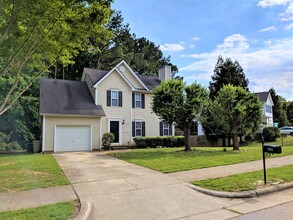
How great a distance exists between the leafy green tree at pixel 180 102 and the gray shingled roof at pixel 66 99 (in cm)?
588

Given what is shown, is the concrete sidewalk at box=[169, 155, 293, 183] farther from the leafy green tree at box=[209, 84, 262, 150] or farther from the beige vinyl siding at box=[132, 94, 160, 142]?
the beige vinyl siding at box=[132, 94, 160, 142]

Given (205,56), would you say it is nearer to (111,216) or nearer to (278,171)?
(278,171)

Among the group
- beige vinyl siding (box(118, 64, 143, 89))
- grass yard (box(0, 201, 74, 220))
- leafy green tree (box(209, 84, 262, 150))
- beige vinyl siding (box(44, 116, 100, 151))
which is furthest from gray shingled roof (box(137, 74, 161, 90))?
grass yard (box(0, 201, 74, 220))

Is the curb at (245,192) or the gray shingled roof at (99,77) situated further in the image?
the gray shingled roof at (99,77)

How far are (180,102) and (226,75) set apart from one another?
863 inches

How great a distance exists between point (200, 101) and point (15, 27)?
36.2ft

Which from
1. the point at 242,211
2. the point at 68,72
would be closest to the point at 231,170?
the point at 242,211

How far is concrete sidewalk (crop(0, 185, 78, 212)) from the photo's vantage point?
5.35 metres

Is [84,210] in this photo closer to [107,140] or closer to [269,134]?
[107,140]

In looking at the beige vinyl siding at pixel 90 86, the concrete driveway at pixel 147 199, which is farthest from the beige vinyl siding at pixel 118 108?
the concrete driveway at pixel 147 199

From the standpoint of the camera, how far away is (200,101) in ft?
51.1

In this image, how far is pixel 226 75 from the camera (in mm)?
34969

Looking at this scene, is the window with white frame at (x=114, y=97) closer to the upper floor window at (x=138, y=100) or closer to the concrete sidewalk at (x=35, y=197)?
the upper floor window at (x=138, y=100)

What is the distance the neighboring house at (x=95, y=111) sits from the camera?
18141mm
